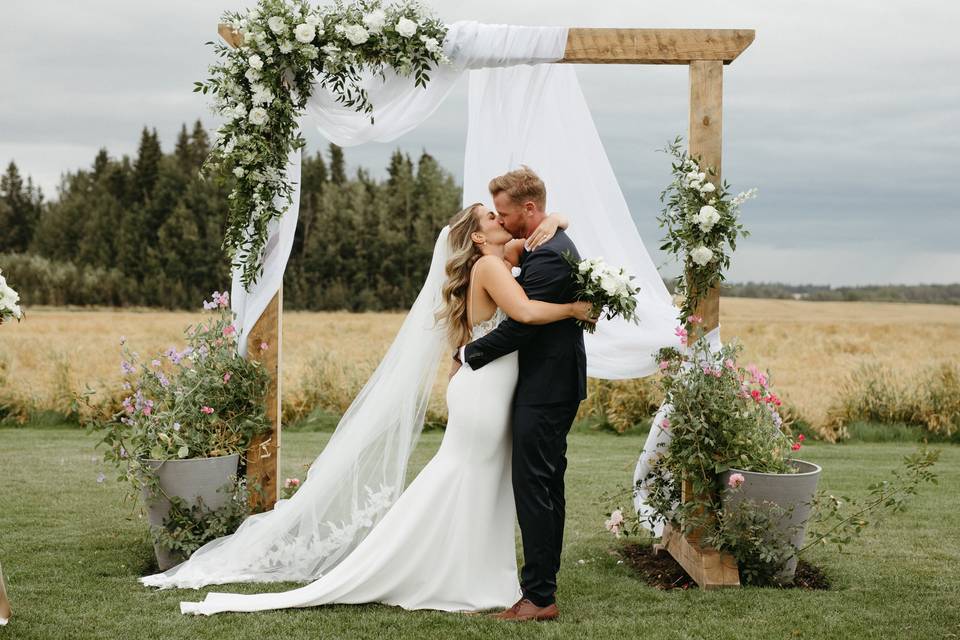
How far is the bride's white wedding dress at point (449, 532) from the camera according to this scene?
15.5ft

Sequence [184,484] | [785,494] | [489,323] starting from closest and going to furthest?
[489,323], [785,494], [184,484]

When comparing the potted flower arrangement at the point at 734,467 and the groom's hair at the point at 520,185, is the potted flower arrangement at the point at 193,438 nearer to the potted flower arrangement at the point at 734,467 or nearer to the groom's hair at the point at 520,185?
the groom's hair at the point at 520,185

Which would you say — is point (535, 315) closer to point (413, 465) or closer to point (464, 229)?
point (464, 229)

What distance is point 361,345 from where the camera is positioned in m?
17.4

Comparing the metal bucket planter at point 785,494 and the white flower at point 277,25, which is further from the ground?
the white flower at point 277,25

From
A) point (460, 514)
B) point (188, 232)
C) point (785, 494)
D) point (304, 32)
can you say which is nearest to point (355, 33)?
point (304, 32)

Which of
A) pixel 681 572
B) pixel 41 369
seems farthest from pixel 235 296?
pixel 41 369

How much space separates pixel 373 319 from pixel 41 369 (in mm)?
12609

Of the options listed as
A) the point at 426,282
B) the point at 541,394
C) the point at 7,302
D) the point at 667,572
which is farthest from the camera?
the point at 667,572

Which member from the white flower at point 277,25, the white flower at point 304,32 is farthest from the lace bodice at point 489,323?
the white flower at point 277,25

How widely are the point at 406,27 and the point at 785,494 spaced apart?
3467 millimetres

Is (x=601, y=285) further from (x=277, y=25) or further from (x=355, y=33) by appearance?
(x=277, y=25)

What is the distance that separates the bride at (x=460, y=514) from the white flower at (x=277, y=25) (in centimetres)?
168

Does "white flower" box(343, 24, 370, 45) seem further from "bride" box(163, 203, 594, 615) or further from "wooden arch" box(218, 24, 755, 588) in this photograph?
"bride" box(163, 203, 594, 615)
